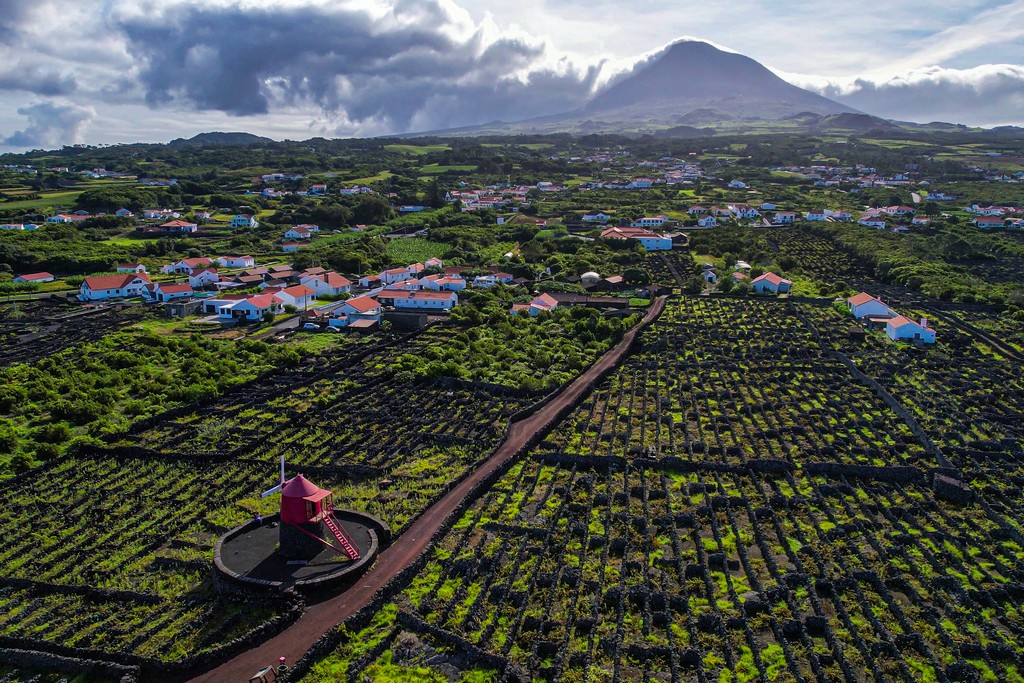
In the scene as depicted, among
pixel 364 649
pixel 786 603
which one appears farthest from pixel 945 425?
pixel 364 649

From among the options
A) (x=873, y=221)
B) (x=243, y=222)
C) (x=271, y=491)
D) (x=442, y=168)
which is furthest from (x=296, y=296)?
(x=442, y=168)

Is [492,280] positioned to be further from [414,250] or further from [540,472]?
[540,472]

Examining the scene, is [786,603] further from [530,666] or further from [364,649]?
[364,649]

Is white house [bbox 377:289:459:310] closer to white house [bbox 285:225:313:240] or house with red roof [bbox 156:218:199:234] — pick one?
white house [bbox 285:225:313:240]

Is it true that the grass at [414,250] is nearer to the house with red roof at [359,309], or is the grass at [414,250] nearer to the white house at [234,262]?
the white house at [234,262]

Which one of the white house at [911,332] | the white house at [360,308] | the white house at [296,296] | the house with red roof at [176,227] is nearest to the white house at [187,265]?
the white house at [296,296]

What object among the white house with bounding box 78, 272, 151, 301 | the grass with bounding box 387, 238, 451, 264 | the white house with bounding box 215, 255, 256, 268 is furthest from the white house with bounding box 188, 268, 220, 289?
the grass with bounding box 387, 238, 451, 264

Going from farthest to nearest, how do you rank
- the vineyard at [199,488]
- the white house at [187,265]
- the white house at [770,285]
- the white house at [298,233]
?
the white house at [298,233]
the white house at [187,265]
the white house at [770,285]
the vineyard at [199,488]

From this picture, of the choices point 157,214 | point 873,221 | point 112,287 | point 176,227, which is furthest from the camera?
point 157,214
